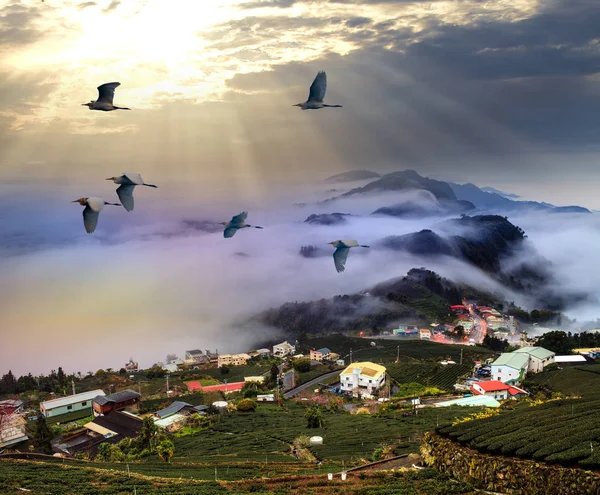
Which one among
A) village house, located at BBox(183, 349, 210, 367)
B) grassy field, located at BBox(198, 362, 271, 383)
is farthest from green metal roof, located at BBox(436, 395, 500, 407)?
village house, located at BBox(183, 349, 210, 367)

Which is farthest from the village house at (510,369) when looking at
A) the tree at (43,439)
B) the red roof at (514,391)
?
the tree at (43,439)

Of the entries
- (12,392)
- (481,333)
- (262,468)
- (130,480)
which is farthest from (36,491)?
(481,333)

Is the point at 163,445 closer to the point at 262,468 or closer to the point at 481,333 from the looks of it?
the point at 262,468

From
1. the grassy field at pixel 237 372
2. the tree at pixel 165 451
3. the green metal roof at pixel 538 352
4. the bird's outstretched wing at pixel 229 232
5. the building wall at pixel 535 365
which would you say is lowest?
the grassy field at pixel 237 372

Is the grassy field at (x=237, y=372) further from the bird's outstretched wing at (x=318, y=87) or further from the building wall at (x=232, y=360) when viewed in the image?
the bird's outstretched wing at (x=318, y=87)

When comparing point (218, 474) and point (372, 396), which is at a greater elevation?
point (218, 474)

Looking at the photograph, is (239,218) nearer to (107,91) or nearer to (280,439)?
(107,91)
